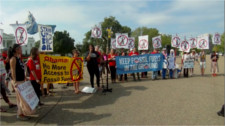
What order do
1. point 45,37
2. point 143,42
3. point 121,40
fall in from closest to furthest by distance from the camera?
point 45,37, point 121,40, point 143,42

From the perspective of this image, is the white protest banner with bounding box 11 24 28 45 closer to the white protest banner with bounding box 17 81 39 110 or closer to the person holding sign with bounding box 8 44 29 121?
the person holding sign with bounding box 8 44 29 121

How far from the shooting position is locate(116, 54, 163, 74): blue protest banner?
1010 cm

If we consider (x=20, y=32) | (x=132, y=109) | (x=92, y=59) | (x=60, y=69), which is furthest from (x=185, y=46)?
(x=20, y=32)

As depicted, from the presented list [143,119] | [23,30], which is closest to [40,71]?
[23,30]

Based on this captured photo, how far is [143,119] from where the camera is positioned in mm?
4320

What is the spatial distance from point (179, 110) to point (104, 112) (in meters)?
2.19

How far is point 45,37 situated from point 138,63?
558cm

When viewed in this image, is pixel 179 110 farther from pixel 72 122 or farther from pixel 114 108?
pixel 72 122

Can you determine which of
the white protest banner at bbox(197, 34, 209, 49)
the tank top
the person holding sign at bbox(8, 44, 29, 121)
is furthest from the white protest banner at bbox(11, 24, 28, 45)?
the white protest banner at bbox(197, 34, 209, 49)

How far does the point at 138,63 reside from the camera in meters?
10.5

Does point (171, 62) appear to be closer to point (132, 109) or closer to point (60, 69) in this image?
A: point (132, 109)

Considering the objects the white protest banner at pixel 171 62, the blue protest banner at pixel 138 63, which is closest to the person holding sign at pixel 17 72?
the blue protest banner at pixel 138 63

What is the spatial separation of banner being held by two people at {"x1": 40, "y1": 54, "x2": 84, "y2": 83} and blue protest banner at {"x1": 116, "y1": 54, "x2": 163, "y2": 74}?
9.96 feet

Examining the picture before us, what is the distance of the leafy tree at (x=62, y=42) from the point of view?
174ft
